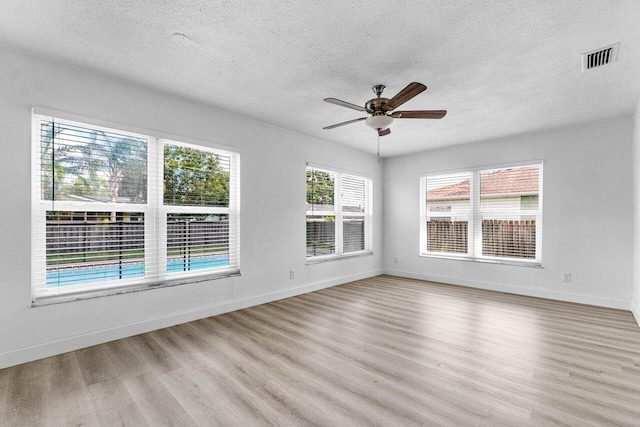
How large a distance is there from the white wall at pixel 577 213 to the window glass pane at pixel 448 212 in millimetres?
311

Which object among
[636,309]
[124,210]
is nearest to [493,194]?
[636,309]

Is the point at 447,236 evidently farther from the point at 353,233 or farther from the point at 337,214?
the point at 337,214

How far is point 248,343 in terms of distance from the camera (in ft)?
9.83

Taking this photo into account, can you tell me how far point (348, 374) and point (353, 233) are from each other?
3.92 metres

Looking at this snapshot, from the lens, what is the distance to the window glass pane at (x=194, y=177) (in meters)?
3.57

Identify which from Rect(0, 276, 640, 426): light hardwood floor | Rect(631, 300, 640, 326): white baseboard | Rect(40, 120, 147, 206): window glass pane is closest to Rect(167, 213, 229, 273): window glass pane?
Rect(40, 120, 147, 206): window glass pane

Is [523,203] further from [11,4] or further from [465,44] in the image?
[11,4]

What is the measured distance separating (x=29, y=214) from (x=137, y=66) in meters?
1.63

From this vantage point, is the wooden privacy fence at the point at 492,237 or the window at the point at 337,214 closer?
the wooden privacy fence at the point at 492,237

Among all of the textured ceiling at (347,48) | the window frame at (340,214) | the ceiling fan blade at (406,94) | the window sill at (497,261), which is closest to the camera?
the textured ceiling at (347,48)

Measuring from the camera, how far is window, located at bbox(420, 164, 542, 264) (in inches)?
195

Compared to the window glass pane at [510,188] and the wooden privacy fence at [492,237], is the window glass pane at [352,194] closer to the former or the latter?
the wooden privacy fence at [492,237]

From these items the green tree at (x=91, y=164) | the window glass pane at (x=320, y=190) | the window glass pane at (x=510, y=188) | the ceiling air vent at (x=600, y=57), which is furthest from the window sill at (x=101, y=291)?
the window glass pane at (x=510, y=188)

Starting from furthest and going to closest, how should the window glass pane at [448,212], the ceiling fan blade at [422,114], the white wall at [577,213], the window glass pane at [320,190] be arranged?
the window glass pane at [448,212] → the window glass pane at [320,190] → the white wall at [577,213] → the ceiling fan blade at [422,114]
